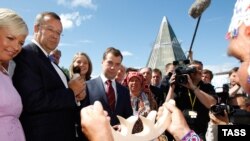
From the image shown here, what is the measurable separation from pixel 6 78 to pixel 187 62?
2537mm

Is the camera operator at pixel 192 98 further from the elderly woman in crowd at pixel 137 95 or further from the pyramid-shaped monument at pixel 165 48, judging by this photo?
the pyramid-shaped monument at pixel 165 48

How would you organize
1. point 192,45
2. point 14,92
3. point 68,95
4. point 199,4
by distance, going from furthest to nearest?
point 192,45, point 199,4, point 68,95, point 14,92

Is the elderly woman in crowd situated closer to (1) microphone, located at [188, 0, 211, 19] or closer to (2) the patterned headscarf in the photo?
(1) microphone, located at [188, 0, 211, 19]

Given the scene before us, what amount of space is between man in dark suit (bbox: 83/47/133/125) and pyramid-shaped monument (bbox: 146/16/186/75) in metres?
33.6

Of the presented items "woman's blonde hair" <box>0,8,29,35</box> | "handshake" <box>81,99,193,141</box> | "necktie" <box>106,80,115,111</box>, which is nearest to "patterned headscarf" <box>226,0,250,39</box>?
"handshake" <box>81,99,193,141</box>

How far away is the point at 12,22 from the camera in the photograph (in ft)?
7.52

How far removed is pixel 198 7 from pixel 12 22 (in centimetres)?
243

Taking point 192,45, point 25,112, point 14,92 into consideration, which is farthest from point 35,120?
point 192,45

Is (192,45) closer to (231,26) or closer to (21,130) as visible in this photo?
(21,130)

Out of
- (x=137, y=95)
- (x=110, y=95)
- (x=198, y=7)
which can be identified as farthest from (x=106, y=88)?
(x=198, y=7)

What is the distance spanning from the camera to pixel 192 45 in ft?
16.6

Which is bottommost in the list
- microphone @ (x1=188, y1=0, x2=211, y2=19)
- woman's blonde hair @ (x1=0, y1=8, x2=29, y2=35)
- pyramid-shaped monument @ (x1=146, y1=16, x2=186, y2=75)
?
pyramid-shaped monument @ (x1=146, y1=16, x2=186, y2=75)

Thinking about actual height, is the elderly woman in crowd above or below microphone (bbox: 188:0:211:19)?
below

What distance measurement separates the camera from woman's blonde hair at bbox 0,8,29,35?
2277 millimetres
